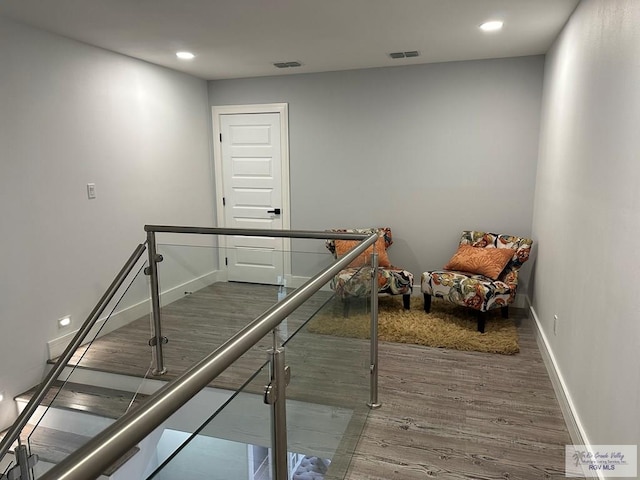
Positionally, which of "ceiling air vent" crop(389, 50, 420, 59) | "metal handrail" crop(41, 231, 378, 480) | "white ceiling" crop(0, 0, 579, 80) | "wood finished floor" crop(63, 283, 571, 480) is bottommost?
"wood finished floor" crop(63, 283, 571, 480)

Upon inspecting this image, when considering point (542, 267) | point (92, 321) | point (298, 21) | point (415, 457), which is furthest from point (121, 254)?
point (542, 267)

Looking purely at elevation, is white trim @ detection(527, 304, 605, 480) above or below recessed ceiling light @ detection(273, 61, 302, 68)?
below

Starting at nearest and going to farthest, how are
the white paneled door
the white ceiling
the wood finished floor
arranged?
the wood finished floor → the white ceiling → the white paneled door

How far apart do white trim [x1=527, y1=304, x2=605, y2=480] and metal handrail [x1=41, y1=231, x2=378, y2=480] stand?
1707mm

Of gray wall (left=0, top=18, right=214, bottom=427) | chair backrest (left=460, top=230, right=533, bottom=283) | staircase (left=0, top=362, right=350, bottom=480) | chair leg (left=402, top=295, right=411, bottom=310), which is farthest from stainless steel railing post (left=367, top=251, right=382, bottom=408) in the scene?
gray wall (left=0, top=18, right=214, bottom=427)

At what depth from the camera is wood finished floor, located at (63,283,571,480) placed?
6.99 feet

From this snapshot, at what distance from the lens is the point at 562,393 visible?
263cm

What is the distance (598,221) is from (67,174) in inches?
143

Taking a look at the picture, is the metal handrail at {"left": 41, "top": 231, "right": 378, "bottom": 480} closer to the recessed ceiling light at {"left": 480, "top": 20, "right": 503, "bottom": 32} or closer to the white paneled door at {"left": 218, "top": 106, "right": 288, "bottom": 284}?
the recessed ceiling light at {"left": 480, "top": 20, "right": 503, "bottom": 32}

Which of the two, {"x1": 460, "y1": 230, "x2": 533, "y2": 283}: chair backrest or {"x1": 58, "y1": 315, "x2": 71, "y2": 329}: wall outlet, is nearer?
{"x1": 58, "y1": 315, "x2": 71, "y2": 329}: wall outlet

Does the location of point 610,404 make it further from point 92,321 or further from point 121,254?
point 121,254

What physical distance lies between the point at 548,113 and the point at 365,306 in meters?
2.57

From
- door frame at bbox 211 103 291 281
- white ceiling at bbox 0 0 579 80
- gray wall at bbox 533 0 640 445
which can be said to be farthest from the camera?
door frame at bbox 211 103 291 281

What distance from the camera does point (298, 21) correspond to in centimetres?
308
